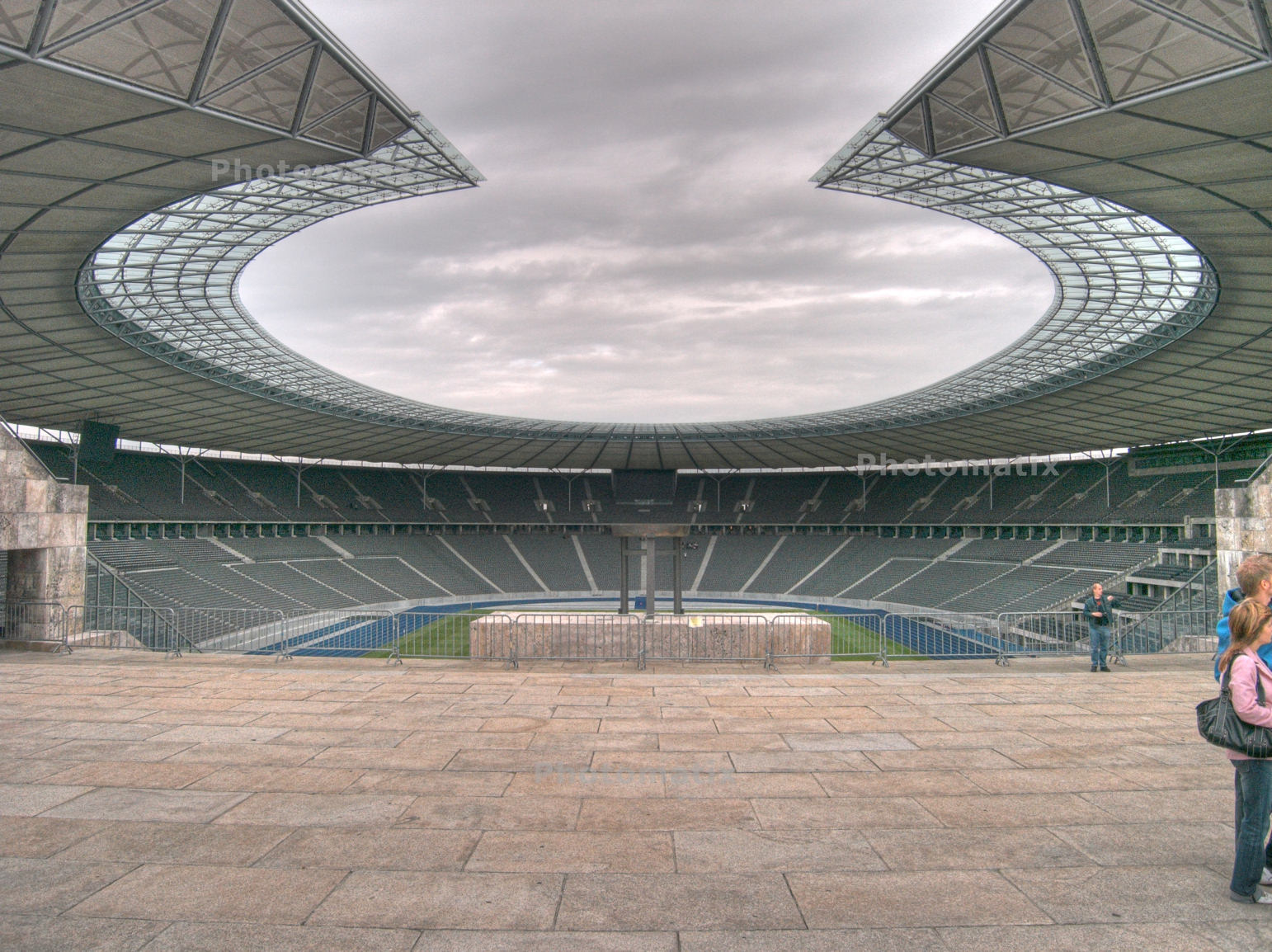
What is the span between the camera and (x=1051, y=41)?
12.3m

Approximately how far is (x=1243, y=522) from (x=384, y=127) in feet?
72.5

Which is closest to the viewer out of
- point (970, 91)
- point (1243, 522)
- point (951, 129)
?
point (970, 91)

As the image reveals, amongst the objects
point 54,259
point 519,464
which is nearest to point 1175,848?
point 54,259

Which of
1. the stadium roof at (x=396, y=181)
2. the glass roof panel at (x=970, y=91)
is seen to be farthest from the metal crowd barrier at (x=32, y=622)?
the glass roof panel at (x=970, y=91)

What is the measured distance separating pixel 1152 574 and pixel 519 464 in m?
50.7


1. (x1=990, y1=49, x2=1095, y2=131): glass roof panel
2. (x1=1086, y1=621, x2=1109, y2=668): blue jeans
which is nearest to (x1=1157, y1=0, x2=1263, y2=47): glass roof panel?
(x1=990, y1=49, x2=1095, y2=131): glass roof panel

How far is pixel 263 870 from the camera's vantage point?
564 centimetres

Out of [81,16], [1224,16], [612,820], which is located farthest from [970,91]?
[81,16]

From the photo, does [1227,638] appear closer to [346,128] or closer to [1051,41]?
[1051,41]

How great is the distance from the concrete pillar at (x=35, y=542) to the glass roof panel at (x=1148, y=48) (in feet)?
71.3

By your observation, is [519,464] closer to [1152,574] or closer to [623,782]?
[1152,574]

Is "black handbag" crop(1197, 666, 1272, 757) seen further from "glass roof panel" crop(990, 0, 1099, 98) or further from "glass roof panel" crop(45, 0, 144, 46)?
"glass roof panel" crop(45, 0, 144, 46)

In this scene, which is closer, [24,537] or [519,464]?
[24,537]

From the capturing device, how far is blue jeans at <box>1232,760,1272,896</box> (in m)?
Result: 4.90
